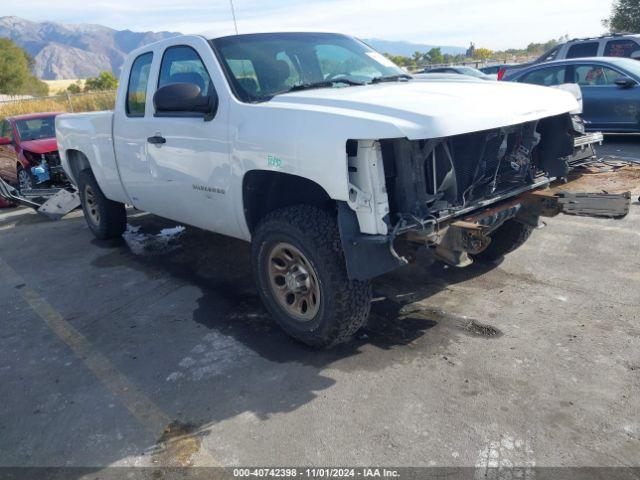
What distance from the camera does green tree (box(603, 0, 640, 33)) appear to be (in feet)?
106

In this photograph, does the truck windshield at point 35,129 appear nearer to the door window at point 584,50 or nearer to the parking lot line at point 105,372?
the parking lot line at point 105,372

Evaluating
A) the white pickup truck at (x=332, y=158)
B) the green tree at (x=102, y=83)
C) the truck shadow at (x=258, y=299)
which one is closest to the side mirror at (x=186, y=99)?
the white pickup truck at (x=332, y=158)

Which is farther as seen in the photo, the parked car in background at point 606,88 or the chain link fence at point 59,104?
the chain link fence at point 59,104

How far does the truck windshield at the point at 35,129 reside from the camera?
33.1ft

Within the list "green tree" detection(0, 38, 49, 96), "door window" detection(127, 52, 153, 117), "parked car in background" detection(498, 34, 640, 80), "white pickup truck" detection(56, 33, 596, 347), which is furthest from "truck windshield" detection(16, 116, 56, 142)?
"green tree" detection(0, 38, 49, 96)

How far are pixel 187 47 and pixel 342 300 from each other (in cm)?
249

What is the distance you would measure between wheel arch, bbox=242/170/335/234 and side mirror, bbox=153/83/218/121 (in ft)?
2.00

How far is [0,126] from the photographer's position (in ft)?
36.0

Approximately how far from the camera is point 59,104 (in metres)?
25.0

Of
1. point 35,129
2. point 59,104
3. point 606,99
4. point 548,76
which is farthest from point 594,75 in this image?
point 59,104

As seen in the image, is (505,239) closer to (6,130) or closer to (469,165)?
(469,165)

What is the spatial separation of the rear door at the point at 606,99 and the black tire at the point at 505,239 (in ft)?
21.3

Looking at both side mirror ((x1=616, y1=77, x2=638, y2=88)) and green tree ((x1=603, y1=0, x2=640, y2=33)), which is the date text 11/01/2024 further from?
green tree ((x1=603, y1=0, x2=640, y2=33))

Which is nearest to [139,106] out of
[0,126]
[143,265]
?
[143,265]
